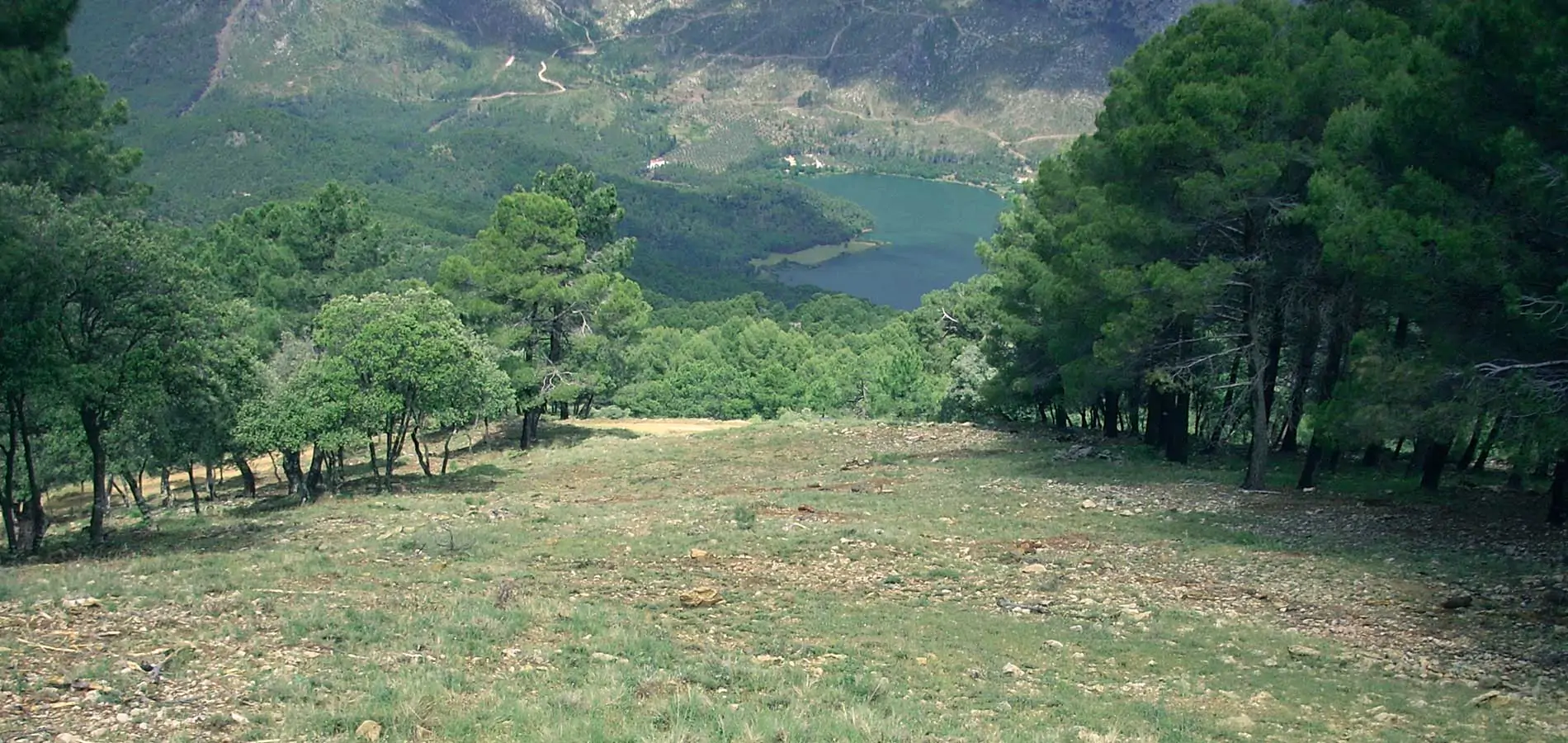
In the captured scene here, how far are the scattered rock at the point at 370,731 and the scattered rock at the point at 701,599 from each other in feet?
18.0

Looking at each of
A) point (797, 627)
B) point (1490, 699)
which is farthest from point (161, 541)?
point (1490, 699)

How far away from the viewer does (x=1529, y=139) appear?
13414mm

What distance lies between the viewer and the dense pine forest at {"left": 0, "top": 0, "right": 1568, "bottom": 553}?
14570 mm

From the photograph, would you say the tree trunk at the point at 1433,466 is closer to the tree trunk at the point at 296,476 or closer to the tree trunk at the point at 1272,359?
the tree trunk at the point at 1272,359

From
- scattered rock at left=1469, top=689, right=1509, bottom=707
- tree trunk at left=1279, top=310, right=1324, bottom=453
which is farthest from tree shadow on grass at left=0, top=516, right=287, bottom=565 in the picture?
tree trunk at left=1279, top=310, right=1324, bottom=453

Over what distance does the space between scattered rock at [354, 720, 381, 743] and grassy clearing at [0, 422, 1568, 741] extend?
11 centimetres

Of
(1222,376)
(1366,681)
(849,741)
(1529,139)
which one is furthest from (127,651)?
(1222,376)

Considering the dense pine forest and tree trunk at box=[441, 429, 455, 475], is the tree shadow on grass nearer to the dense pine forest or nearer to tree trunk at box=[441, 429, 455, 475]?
the dense pine forest

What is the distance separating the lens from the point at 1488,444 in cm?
1903

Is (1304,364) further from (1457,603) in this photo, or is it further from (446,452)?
(446,452)

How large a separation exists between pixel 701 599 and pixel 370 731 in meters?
5.76

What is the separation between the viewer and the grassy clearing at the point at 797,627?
29.9 feet

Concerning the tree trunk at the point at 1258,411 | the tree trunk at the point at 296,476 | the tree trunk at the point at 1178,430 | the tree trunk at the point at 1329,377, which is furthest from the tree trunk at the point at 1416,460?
the tree trunk at the point at 296,476

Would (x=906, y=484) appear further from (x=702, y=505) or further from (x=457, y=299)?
(x=457, y=299)
